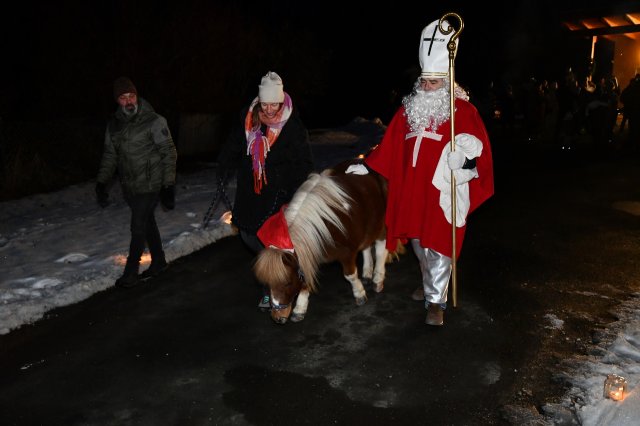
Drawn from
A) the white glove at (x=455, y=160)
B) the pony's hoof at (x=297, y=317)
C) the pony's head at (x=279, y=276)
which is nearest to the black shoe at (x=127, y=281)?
the pony's hoof at (x=297, y=317)

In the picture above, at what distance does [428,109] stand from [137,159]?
2733 millimetres

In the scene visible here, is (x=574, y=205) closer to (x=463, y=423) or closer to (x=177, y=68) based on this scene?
(x=463, y=423)

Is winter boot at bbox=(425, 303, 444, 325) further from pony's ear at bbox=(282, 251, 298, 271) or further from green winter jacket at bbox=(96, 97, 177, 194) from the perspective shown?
green winter jacket at bbox=(96, 97, 177, 194)

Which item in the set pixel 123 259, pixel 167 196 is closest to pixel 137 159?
pixel 167 196

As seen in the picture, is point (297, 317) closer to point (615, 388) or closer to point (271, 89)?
point (271, 89)

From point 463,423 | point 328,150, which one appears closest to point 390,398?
point 463,423

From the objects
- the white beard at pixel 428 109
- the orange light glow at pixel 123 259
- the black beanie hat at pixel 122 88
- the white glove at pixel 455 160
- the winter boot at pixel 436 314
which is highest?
the black beanie hat at pixel 122 88

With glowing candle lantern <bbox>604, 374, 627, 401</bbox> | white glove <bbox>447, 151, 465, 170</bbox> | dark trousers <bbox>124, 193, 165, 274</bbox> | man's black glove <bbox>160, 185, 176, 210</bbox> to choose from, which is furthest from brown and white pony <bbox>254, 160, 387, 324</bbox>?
glowing candle lantern <bbox>604, 374, 627, 401</bbox>

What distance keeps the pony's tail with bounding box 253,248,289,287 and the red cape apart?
1142 millimetres

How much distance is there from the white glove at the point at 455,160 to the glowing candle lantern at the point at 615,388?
5.69 feet

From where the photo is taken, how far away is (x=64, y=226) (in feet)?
26.5

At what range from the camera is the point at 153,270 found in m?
6.17

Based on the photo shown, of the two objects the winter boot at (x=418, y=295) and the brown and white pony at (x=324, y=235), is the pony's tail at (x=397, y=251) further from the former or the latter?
the winter boot at (x=418, y=295)

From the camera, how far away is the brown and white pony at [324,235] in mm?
4336
